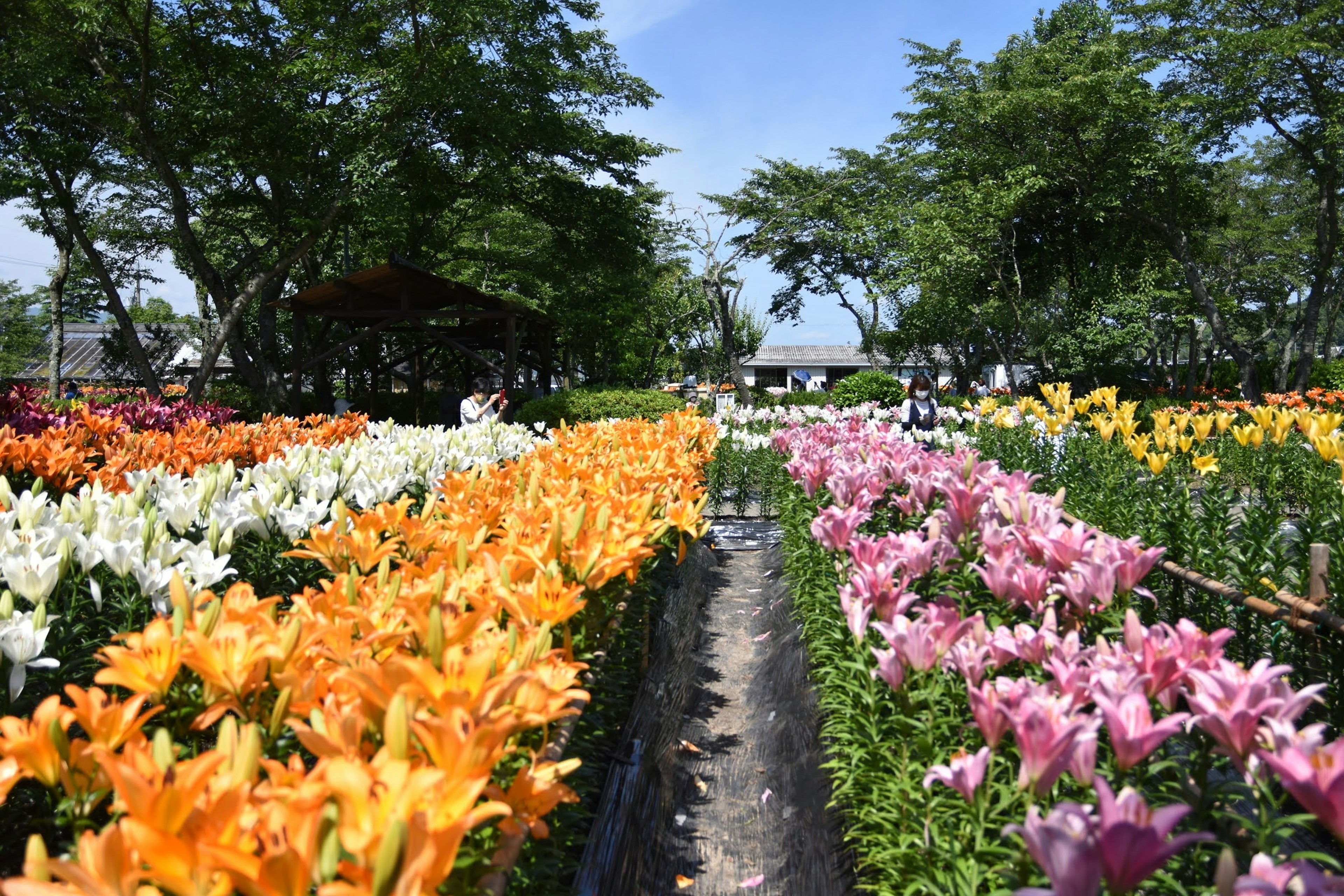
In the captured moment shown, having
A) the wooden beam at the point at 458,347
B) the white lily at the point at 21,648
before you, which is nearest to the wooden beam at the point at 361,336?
the wooden beam at the point at 458,347

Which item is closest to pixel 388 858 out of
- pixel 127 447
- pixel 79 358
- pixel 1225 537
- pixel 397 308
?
pixel 1225 537

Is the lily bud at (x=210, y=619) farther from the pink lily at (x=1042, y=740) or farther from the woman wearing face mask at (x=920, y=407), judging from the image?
the woman wearing face mask at (x=920, y=407)

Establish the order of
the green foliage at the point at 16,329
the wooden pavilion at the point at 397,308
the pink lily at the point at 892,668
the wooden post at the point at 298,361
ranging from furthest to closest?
the green foliage at the point at 16,329
the wooden post at the point at 298,361
the wooden pavilion at the point at 397,308
the pink lily at the point at 892,668

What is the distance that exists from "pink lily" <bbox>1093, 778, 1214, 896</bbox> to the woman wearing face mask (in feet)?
25.1

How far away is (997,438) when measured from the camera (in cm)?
745

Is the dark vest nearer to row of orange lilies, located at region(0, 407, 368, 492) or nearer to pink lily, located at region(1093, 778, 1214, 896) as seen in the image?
row of orange lilies, located at region(0, 407, 368, 492)

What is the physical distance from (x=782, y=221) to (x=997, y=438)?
937 inches

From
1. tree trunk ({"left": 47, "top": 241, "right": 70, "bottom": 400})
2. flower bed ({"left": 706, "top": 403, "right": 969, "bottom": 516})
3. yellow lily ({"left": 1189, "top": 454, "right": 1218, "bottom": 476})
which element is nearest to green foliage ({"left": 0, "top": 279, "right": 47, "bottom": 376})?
tree trunk ({"left": 47, "top": 241, "right": 70, "bottom": 400})

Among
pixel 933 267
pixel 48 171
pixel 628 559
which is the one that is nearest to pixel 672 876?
pixel 628 559

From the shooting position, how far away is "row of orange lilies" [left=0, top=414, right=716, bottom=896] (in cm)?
89

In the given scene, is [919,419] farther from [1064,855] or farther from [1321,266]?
[1321,266]

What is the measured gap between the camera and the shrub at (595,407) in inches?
527

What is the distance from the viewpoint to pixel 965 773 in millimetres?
1471

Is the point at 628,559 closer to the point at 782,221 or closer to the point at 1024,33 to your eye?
the point at 1024,33
